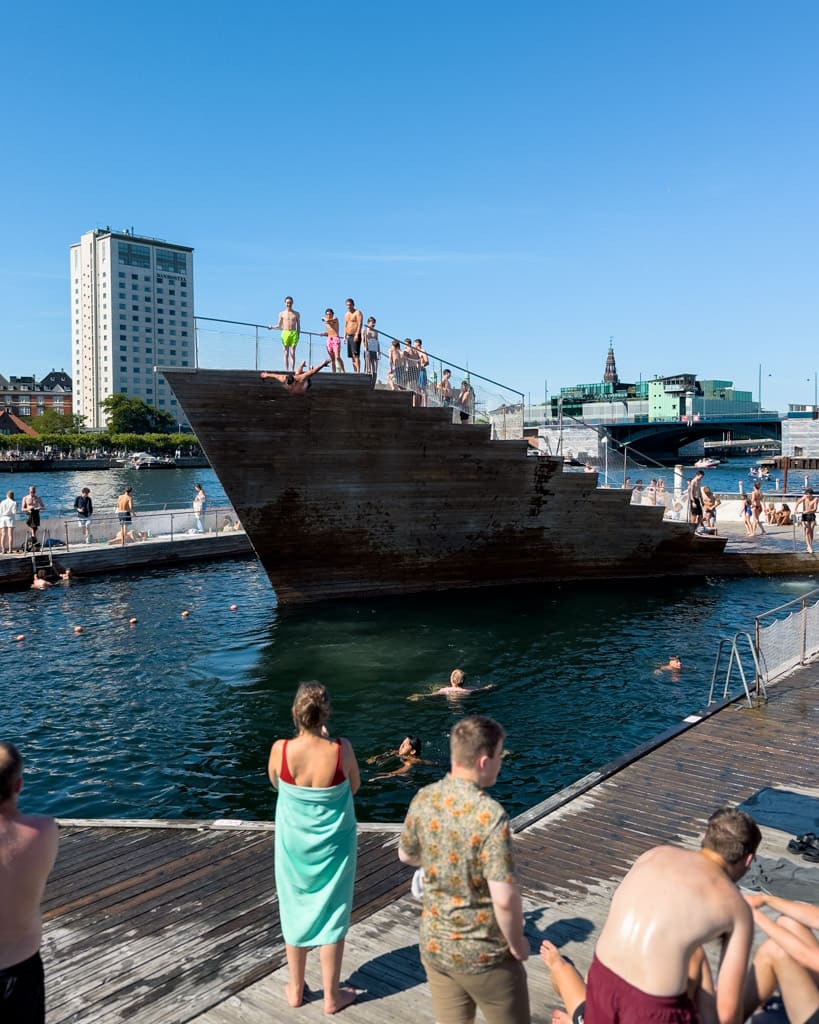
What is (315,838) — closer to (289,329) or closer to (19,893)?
(19,893)

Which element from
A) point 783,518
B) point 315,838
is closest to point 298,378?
point 315,838

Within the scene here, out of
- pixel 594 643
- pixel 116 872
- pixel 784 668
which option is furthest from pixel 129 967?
pixel 594 643

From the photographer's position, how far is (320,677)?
1678 centimetres

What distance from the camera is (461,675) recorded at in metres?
15.5

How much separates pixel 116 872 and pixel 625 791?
5.08 m

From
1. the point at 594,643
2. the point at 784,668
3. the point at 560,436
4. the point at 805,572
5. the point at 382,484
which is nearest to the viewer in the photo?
the point at 784,668

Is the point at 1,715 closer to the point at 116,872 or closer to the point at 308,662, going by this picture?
the point at 308,662

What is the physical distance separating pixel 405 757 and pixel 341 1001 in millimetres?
7177

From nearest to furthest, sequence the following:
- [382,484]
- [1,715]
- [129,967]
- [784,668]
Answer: [129,967] → [784,668] → [1,715] → [382,484]

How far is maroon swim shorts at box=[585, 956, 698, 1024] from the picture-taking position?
11.5 feet

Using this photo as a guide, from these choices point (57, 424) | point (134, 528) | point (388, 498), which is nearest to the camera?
point (388, 498)

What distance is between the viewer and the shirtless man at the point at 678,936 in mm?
3480

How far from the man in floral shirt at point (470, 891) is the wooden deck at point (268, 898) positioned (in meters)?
1.35

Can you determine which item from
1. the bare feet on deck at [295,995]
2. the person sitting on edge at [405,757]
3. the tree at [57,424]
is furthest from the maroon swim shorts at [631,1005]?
the tree at [57,424]
